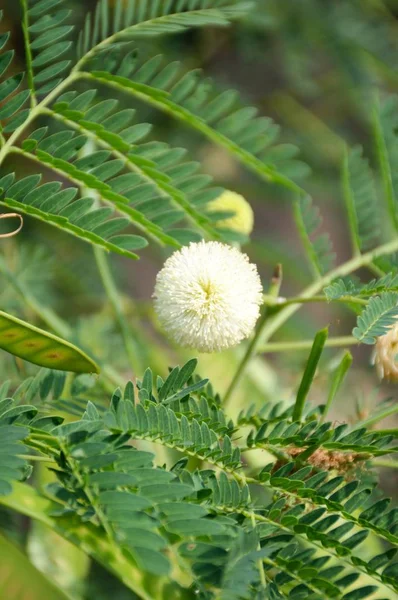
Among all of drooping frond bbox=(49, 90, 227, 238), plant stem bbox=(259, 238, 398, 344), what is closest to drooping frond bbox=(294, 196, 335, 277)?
plant stem bbox=(259, 238, 398, 344)

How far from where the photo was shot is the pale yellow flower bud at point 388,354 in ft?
1.98

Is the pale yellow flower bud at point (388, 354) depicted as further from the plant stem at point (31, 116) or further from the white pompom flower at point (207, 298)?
the plant stem at point (31, 116)

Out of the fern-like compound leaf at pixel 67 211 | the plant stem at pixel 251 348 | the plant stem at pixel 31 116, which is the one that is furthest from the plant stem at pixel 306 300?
the plant stem at pixel 31 116

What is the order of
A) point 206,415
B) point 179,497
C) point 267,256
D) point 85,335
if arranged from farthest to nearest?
1. point 267,256
2. point 85,335
3. point 206,415
4. point 179,497

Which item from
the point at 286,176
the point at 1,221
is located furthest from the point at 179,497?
the point at 1,221

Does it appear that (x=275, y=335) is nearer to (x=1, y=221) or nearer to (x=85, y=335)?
(x=85, y=335)

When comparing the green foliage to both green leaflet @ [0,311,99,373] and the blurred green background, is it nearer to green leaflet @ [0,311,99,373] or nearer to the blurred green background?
green leaflet @ [0,311,99,373]

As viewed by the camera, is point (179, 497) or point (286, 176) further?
point (286, 176)

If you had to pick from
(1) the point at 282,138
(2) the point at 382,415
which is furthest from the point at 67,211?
(1) the point at 282,138

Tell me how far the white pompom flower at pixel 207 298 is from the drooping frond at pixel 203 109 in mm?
193

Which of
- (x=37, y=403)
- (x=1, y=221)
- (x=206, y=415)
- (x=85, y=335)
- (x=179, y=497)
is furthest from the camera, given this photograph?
(x=1, y=221)

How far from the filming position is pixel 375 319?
0.54 metres

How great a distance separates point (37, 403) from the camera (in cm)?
66

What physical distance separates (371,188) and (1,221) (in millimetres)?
609
